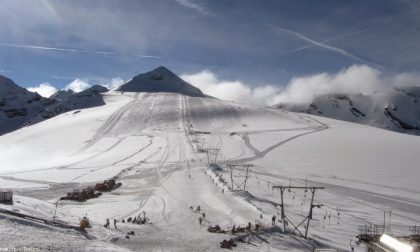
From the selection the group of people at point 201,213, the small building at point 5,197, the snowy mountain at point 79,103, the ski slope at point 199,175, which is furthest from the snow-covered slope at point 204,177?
the snowy mountain at point 79,103

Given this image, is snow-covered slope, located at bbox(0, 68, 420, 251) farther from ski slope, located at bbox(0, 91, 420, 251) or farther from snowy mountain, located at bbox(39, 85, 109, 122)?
snowy mountain, located at bbox(39, 85, 109, 122)

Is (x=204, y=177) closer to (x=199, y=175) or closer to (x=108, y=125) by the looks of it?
(x=199, y=175)

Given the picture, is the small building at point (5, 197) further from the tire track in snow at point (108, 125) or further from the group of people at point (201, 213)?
the tire track in snow at point (108, 125)

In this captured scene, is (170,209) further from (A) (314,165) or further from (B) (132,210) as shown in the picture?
(A) (314,165)

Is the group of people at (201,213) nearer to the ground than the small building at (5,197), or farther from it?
nearer to the ground

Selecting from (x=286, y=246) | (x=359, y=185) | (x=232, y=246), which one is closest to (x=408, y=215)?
(x=359, y=185)

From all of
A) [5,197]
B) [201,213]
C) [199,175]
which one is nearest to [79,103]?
[199,175]

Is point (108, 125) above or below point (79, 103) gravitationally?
below

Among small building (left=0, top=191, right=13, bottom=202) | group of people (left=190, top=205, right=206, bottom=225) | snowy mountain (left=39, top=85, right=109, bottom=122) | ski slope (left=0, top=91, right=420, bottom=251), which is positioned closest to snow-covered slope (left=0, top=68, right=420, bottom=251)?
ski slope (left=0, top=91, right=420, bottom=251)
